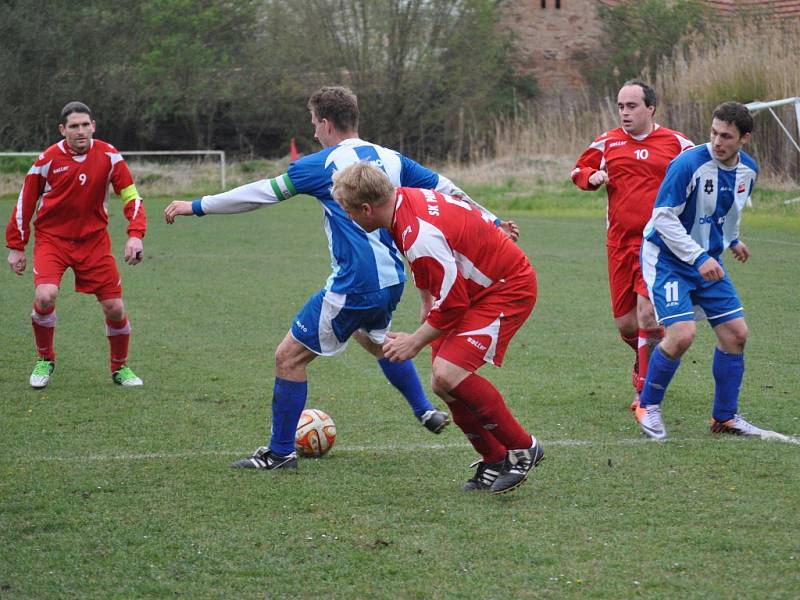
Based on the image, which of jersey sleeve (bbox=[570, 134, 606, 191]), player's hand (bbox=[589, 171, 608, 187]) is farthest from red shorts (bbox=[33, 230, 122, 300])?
player's hand (bbox=[589, 171, 608, 187])

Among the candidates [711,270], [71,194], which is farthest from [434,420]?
[71,194]

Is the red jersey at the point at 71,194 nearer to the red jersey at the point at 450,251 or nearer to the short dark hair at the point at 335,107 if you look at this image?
the short dark hair at the point at 335,107

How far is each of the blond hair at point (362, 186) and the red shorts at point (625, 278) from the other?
2.78m

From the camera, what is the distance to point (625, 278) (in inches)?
274

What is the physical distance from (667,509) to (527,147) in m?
23.7

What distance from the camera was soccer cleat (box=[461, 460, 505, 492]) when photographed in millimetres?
4922

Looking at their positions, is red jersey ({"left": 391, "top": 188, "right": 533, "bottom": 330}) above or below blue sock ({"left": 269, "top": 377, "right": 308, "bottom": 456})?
above

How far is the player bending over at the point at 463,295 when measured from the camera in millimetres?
4441

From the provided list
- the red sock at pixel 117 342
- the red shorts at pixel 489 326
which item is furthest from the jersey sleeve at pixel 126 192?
the red shorts at pixel 489 326

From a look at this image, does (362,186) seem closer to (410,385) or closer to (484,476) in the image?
(484,476)

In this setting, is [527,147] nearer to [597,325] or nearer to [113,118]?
[113,118]

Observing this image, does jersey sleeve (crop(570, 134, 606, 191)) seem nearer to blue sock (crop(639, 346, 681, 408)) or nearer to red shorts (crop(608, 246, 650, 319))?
red shorts (crop(608, 246, 650, 319))

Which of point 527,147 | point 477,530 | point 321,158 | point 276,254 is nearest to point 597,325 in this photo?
point 321,158

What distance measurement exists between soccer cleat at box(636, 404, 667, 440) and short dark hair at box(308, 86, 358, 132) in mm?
2232
